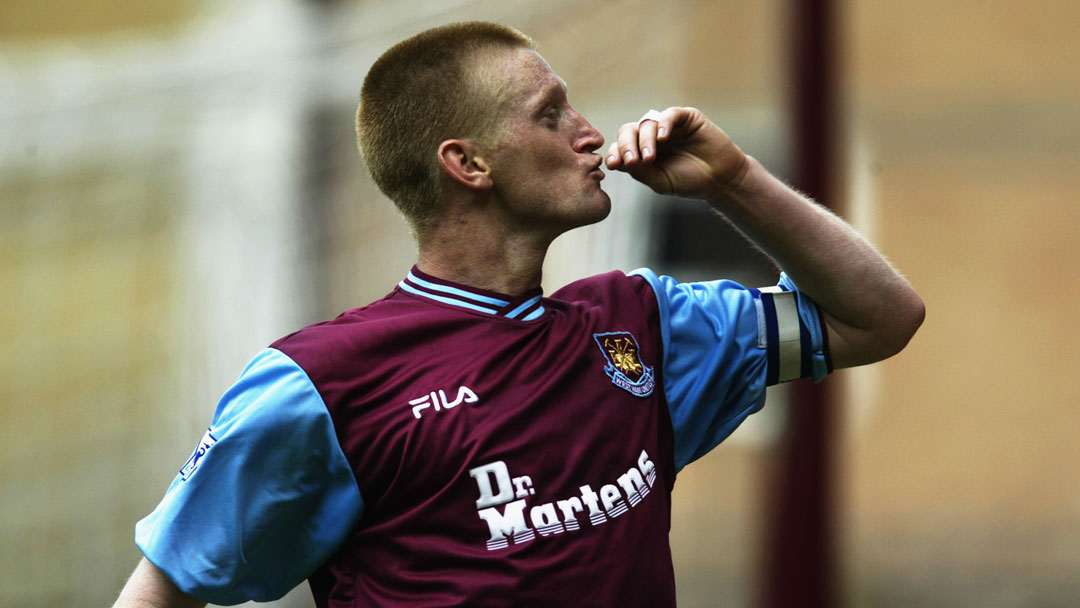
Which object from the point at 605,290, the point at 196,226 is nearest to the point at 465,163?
the point at 605,290

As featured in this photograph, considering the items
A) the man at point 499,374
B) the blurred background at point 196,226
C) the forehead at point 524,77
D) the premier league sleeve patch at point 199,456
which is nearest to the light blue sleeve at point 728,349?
the man at point 499,374

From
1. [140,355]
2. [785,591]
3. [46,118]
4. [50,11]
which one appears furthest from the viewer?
[50,11]

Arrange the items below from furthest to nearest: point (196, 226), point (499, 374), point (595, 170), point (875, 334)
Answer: point (196, 226), point (875, 334), point (595, 170), point (499, 374)

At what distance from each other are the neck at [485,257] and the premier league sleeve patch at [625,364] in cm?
16

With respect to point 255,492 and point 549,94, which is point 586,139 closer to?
point 549,94

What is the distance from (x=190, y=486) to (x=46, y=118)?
11.4 ft

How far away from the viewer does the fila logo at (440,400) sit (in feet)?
6.30

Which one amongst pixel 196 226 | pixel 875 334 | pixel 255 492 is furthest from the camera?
pixel 196 226

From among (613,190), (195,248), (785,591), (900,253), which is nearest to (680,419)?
(785,591)

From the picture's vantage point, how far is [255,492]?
1.88 m

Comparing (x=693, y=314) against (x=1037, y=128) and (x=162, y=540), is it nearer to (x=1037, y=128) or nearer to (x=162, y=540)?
(x=162, y=540)

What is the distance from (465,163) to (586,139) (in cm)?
20

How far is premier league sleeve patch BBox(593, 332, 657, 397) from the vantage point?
2.05 m

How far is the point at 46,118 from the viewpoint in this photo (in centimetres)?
493
